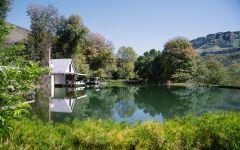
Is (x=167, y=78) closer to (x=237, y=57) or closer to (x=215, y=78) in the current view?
(x=215, y=78)

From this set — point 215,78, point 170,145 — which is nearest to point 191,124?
point 170,145

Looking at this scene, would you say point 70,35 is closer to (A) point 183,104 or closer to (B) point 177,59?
(B) point 177,59

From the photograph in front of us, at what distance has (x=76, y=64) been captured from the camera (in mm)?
53469

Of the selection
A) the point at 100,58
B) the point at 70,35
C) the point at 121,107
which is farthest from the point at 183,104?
the point at 100,58

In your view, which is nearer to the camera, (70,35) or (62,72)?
(62,72)

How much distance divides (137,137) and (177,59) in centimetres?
5614

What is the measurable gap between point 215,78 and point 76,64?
963 inches

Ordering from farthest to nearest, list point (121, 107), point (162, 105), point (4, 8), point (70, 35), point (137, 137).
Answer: point (70, 35)
point (4, 8)
point (162, 105)
point (121, 107)
point (137, 137)

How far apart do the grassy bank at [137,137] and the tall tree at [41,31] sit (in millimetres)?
38175

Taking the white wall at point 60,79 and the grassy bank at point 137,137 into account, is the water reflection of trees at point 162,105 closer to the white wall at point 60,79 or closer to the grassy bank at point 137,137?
the grassy bank at point 137,137

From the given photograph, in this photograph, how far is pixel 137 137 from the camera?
6715 millimetres

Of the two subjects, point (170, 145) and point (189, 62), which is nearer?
point (170, 145)

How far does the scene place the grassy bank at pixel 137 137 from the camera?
665cm

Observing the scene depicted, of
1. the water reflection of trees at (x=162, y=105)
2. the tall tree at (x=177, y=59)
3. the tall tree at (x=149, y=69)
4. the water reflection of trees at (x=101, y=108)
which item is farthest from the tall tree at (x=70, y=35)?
the water reflection of trees at (x=101, y=108)
